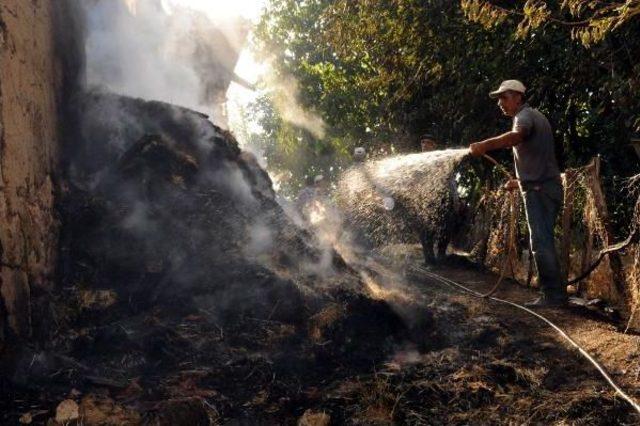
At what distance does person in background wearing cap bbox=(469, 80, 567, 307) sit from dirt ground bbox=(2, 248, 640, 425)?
1.00 feet

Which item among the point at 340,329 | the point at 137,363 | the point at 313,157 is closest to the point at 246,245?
the point at 340,329

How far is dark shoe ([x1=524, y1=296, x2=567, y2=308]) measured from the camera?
4.49 meters

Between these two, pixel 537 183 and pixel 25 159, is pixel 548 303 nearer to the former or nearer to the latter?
pixel 537 183

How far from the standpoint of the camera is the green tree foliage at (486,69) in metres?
6.05

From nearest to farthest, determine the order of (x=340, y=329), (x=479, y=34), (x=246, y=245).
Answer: (x=340, y=329) < (x=246, y=245) < (x=479, y=34)

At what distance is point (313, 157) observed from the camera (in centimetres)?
2356

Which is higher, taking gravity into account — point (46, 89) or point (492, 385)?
point (46, 89)

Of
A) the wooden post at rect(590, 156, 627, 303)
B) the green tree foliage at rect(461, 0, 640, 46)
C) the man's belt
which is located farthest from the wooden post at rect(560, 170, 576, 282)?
the green tree foliage at rect(461, 0, 640, 46)

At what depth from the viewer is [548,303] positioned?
4523 mm

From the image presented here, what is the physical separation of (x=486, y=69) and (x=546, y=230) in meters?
3.84

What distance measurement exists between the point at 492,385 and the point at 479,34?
18.6ft

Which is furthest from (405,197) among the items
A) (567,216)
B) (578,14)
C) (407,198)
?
(578,14)

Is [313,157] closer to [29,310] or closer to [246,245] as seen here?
[246,245]

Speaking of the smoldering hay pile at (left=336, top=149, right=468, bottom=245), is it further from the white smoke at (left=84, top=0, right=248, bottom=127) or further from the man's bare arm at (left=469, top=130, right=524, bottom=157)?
the white smoke at (left=84, top=0, right=248, bottom=127)
